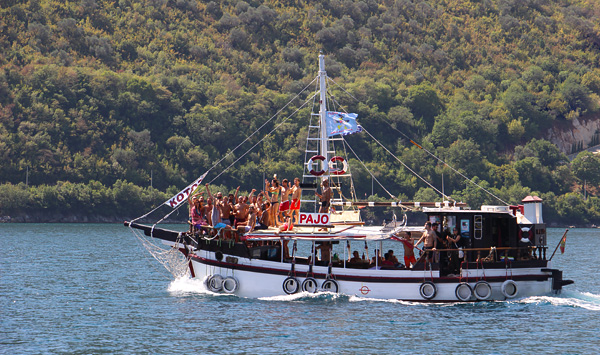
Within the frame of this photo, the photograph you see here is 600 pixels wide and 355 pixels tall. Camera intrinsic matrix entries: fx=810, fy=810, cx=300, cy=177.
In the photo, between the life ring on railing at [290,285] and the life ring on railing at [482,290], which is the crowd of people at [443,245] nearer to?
the life ring on railing at [482,290]

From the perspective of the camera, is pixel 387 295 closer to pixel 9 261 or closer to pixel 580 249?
pixel 9 261

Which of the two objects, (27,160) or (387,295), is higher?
(27,160)

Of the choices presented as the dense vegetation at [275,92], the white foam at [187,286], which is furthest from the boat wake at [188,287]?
the dense vegetation at [275,92]

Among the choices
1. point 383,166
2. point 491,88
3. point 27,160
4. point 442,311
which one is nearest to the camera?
point 442,311

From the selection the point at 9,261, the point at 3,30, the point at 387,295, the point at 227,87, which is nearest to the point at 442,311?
the point at 387,295

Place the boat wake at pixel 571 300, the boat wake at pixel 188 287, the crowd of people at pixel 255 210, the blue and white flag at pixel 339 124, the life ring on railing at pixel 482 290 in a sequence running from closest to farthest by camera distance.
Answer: the life ring on railing at pixel 482 290
the boat wake at pixel 571 300
the crowd of people at pixel 255 210
the boat wake at pixel 188 287
the blue and white flag at pixel 339 124

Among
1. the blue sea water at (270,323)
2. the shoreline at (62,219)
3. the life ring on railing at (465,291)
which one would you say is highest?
the shoreline at (62,219)

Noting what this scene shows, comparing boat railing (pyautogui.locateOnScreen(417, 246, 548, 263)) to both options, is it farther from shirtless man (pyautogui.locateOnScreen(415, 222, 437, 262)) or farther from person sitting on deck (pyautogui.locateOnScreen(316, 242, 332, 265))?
person sitting on deck (pyautogui.locateOnScreen(316, 242, 332, 265))

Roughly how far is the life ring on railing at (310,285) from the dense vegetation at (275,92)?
284 ft

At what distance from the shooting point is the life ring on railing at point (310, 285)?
32.6 m

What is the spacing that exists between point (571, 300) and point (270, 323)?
13.4 meters

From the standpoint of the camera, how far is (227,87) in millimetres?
148375

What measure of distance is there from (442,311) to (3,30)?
133 metres

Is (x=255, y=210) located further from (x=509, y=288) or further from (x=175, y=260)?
(x=509, y=288)
